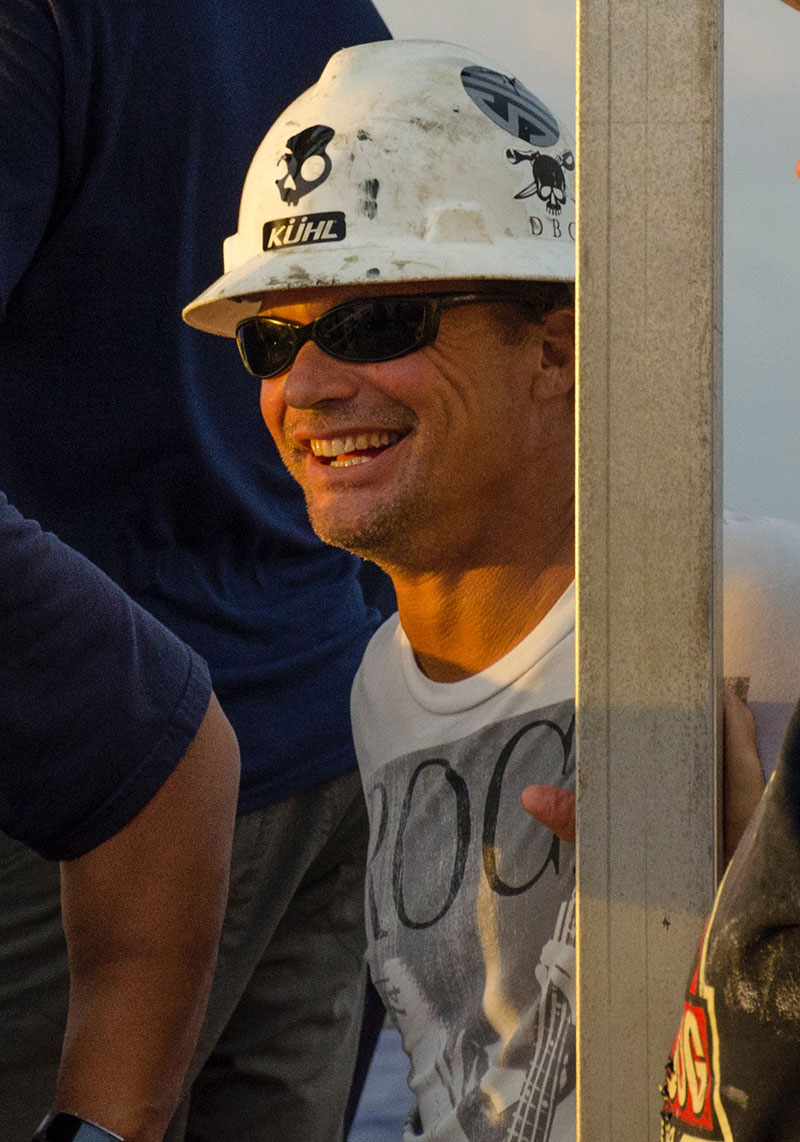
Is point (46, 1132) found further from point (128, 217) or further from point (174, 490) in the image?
point (128, 217)

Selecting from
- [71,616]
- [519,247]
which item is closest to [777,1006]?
[71,616]

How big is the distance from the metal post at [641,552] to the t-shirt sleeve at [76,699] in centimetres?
70

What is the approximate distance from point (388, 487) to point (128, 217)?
66 centimetres

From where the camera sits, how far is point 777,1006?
100 cm

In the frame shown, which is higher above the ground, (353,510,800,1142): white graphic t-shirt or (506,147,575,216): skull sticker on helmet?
(506,147,575,216): skull sticker on helmet

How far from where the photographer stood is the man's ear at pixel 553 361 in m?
2.21

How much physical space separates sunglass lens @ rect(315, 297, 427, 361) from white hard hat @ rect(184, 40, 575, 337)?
4 cm

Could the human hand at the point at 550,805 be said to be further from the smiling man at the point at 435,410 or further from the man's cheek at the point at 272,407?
the man's cheek at the point at 272,407

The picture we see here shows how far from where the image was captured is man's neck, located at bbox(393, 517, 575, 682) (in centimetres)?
213

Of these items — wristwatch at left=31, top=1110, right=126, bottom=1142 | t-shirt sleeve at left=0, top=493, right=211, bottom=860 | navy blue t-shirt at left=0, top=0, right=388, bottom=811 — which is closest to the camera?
t-shirt sleeve at left=0, top=493, right=211, bottom=860

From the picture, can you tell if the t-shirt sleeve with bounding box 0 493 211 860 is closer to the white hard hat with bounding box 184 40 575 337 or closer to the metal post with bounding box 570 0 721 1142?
the white hard hat with bounding box 184 40 575 337

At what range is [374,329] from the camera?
2.11m

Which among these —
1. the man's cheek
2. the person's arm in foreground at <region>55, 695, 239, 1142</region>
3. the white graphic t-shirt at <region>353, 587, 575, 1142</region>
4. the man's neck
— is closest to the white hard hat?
the man's cheek

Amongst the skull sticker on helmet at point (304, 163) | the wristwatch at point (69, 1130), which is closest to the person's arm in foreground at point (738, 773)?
the wristwatch at point (69, 1130)
